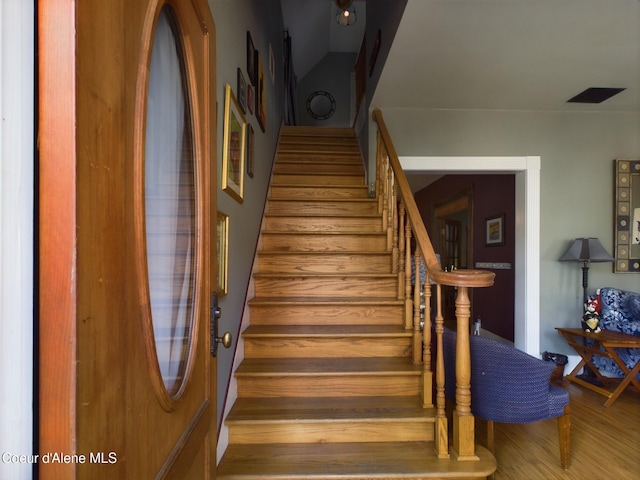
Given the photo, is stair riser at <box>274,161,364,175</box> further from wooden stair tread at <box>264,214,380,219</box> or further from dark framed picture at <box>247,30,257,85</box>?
dark framed picture at <box>247,30,257,85</box>

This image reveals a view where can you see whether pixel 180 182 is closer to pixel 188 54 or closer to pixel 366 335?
pixel 188 54

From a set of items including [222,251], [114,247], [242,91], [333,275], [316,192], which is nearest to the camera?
[114,247]

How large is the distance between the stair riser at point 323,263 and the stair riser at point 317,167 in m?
1.47

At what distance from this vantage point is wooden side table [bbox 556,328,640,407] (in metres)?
2.75

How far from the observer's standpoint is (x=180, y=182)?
922 millimetres

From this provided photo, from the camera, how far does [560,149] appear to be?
136 inches

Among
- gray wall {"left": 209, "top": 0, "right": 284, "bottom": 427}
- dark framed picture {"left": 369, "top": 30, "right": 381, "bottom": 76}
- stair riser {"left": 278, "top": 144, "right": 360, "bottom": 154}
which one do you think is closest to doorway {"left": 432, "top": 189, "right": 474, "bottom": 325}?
stair riser {"left": 278, "top": 144, "right": 360, "bottom": 154}

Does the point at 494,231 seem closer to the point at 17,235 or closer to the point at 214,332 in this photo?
the point at 214,332

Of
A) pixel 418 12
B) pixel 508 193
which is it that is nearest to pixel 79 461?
pixel 418 12

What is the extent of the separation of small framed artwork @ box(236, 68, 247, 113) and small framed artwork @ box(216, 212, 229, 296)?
79 centimetres

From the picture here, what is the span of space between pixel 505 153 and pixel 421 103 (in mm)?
983

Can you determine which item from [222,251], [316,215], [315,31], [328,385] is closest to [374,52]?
[316,215]

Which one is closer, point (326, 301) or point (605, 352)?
point (326, 301)

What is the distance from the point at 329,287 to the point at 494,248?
10.3ft
